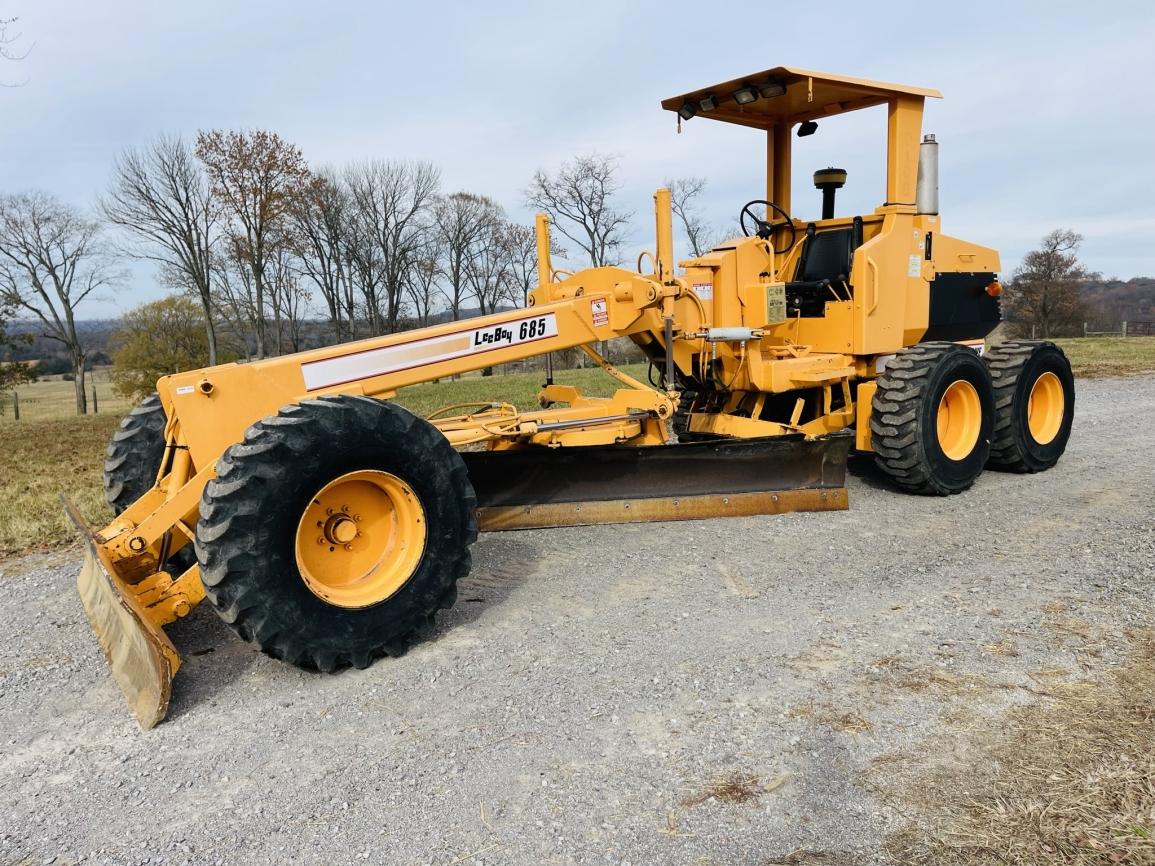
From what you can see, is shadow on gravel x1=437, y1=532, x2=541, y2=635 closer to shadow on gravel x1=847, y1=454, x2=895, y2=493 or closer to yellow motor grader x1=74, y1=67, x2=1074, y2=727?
yellow motor grader x1=74, y1=67, x2=1074, y2=727

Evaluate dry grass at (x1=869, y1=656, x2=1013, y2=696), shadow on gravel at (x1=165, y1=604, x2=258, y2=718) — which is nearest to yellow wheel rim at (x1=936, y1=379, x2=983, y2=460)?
dry grass at (x1=869, y1=656, x2=1013, y2=696)

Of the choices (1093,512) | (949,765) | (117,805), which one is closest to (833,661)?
(949,765)

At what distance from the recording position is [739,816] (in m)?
2.68

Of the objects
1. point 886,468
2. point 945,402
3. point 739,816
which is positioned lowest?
point 739,816

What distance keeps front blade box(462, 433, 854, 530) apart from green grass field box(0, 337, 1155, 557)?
3452 millimetres

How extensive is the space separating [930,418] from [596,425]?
2578 millimetres

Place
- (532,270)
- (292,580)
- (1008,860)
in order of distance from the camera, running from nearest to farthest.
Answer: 1. (1008,860)
2. (292,580)
3. (532,270)

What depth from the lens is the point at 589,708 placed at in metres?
3.40

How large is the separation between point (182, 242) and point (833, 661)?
28.8 m

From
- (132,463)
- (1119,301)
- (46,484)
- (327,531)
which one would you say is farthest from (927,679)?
(1119,301)

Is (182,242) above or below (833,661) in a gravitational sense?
above

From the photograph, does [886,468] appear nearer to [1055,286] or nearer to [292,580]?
[292,580]

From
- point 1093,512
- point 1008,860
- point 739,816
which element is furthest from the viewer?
point 1093,512

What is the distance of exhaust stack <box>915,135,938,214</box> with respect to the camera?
6734 mm
